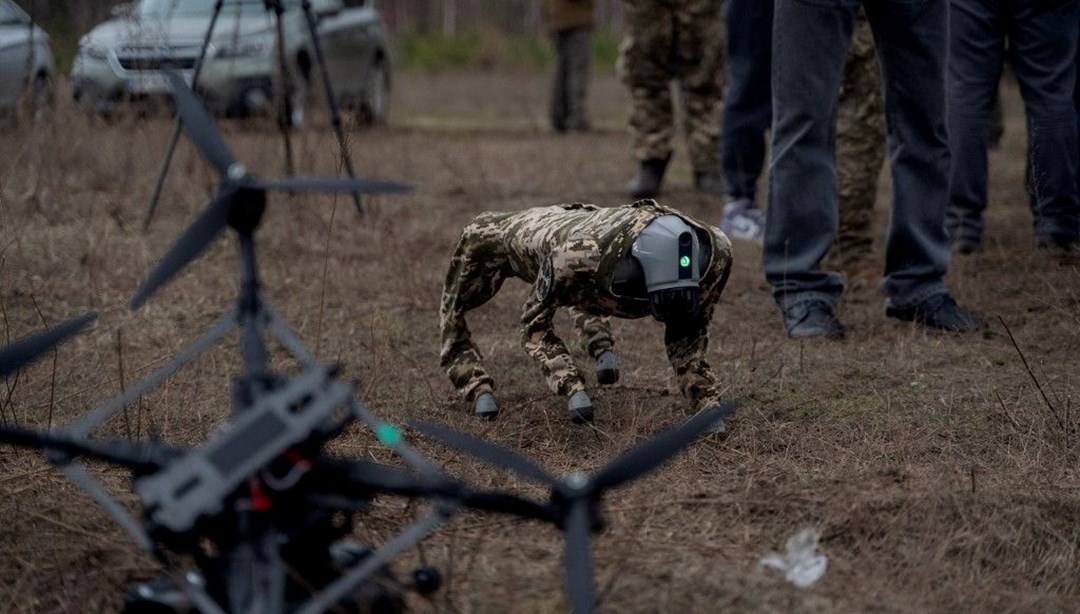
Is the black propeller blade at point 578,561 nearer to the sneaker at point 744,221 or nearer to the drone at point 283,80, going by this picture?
the drone at point 283,80

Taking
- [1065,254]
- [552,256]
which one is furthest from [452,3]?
[552,256]

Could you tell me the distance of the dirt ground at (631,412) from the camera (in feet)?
8.53

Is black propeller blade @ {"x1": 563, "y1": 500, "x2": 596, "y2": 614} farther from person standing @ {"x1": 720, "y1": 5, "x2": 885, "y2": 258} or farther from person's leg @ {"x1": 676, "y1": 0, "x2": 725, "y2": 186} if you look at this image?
person's leg @ {"x1": 676, "y1": 0, "x2": 725, "y2": 186}

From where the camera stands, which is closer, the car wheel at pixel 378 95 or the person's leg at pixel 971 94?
the person's leg at pixel 971 94

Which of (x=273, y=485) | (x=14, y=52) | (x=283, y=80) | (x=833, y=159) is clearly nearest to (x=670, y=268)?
(x=273, y=485)

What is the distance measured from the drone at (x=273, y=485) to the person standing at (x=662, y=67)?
5092 mm

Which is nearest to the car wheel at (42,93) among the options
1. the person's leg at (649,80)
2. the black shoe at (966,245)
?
the person's leg at (649,80)

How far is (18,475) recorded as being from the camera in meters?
3.05

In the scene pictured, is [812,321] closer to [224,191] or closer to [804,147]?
[804,147]

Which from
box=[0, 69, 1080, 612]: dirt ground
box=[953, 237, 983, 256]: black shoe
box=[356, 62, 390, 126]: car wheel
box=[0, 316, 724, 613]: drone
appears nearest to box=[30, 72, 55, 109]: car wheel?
box=[0, 69, 1080, 612]: dirt ground

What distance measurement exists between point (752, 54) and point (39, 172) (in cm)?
348

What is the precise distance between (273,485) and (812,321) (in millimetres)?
2760

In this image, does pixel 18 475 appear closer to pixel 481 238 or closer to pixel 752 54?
pixel 481 238

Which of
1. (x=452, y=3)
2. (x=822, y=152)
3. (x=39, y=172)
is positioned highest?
(x=822, y=152)
